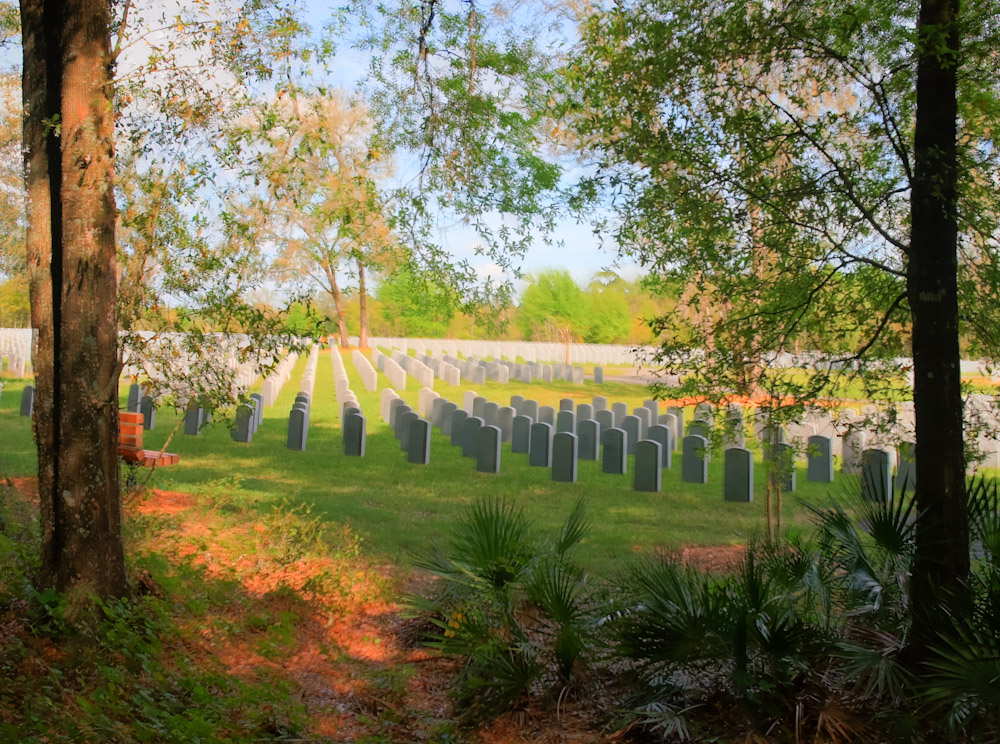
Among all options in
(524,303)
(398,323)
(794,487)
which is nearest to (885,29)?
(794,487)

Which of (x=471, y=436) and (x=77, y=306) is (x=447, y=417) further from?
(x=77, y=306)

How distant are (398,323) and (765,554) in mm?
56794

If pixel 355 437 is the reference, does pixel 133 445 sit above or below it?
above

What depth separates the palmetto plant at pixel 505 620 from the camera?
18.2 feet

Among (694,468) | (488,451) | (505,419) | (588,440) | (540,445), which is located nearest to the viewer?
(694,468)

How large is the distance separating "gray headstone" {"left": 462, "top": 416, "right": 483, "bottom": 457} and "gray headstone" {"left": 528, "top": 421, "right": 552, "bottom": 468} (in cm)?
102

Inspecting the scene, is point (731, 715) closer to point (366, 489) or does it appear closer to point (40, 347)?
point (40, 347)

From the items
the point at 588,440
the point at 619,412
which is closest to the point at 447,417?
the point at 588,440

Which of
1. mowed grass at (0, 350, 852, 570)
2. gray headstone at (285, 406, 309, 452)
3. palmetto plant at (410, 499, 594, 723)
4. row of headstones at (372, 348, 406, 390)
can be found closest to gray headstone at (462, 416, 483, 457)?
mowed grass at (0, 350, 852, 570)

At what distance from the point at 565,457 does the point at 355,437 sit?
4.08m

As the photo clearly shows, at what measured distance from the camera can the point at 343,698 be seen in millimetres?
6070

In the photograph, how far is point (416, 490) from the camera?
42.4ft

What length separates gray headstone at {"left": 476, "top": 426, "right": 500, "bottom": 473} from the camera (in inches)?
575

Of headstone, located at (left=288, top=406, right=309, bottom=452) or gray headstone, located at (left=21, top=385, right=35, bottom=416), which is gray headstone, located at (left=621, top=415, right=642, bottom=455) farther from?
gray headstone, located at (left=21, top=385, right=35, bottom=416)
